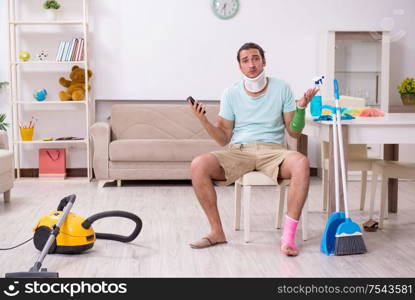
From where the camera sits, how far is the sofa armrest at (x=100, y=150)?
5805 mm

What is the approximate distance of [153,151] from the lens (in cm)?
577

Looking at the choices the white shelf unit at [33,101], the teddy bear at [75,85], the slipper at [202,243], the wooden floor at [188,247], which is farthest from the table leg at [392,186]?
the teddy bear at [75,85]

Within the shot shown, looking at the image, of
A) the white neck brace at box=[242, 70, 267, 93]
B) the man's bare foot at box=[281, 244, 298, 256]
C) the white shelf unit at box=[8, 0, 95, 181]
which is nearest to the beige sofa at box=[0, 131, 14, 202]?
the white shelf unit at box=[8, 0, 95, 181]

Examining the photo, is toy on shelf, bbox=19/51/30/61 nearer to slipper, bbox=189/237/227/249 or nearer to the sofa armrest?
the sofa armrest

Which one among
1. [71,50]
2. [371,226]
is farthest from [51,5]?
[371,226]

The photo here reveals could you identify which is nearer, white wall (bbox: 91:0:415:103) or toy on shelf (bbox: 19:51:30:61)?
toy on shelf (bbox: 19:51:30:61)

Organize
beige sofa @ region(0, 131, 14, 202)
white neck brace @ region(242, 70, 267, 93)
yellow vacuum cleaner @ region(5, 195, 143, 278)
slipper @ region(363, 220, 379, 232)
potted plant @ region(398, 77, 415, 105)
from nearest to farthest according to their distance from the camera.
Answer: yellow vacuum cleaner @ region(5, 195, 143, 278), white neck brace @ region(242, 70, 267, 93), slipper @ region(363, 220, 379, 232), beige sofa @ region(0, 131, 14, 202), potted plant @ region(398, 77, 415, 105)

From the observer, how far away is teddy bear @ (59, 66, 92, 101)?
6.19 metres

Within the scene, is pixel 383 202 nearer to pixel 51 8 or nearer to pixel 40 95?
pixel 40 95

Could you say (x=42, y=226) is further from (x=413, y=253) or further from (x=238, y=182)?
(x=413, y=253)

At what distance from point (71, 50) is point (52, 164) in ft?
3.60

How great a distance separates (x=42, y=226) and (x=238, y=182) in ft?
3.52

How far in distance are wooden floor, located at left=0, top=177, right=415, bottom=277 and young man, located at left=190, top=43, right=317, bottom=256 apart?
0.17 metres

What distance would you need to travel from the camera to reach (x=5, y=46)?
6352mm
